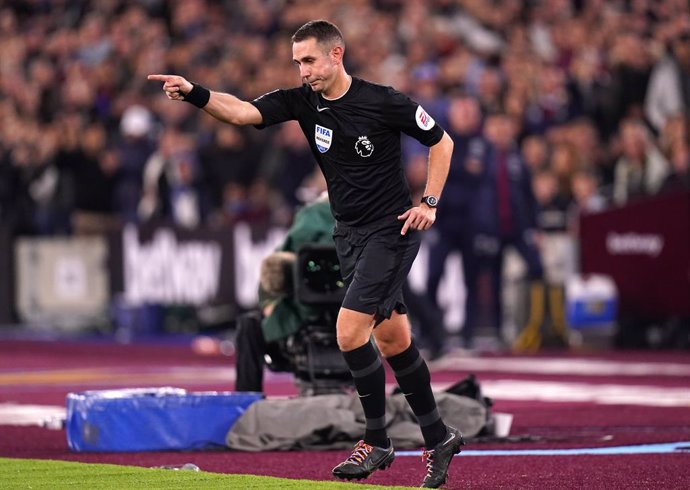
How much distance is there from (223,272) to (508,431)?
10636 mm

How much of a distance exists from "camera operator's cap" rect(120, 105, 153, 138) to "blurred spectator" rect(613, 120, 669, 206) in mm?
6681

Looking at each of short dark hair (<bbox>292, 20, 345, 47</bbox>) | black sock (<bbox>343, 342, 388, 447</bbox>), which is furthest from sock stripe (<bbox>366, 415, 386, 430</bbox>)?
short dark hair (<bbox>292, 20, 345, 47</bbox>)

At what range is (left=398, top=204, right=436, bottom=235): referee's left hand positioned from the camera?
25.1ft

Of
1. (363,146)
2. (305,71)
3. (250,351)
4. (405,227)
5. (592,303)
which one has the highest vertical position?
(305,71)

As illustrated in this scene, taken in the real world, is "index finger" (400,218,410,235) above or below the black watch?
below

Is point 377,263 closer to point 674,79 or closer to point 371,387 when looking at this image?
point 371,387

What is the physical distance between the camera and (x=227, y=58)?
73.3 feet

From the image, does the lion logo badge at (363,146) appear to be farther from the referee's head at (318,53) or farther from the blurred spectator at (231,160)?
the blurred spectator at (231,160)

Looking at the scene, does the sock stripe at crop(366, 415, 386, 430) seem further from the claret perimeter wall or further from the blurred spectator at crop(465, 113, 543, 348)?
the claret perimeter wall

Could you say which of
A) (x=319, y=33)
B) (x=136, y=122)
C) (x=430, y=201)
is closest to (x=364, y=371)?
(x=430, y=201)

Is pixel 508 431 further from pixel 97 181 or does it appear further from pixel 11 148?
pixel 11 148

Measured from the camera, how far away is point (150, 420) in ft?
31.3

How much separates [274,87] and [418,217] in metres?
13.7

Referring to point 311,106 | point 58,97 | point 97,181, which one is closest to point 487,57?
point 97,181
